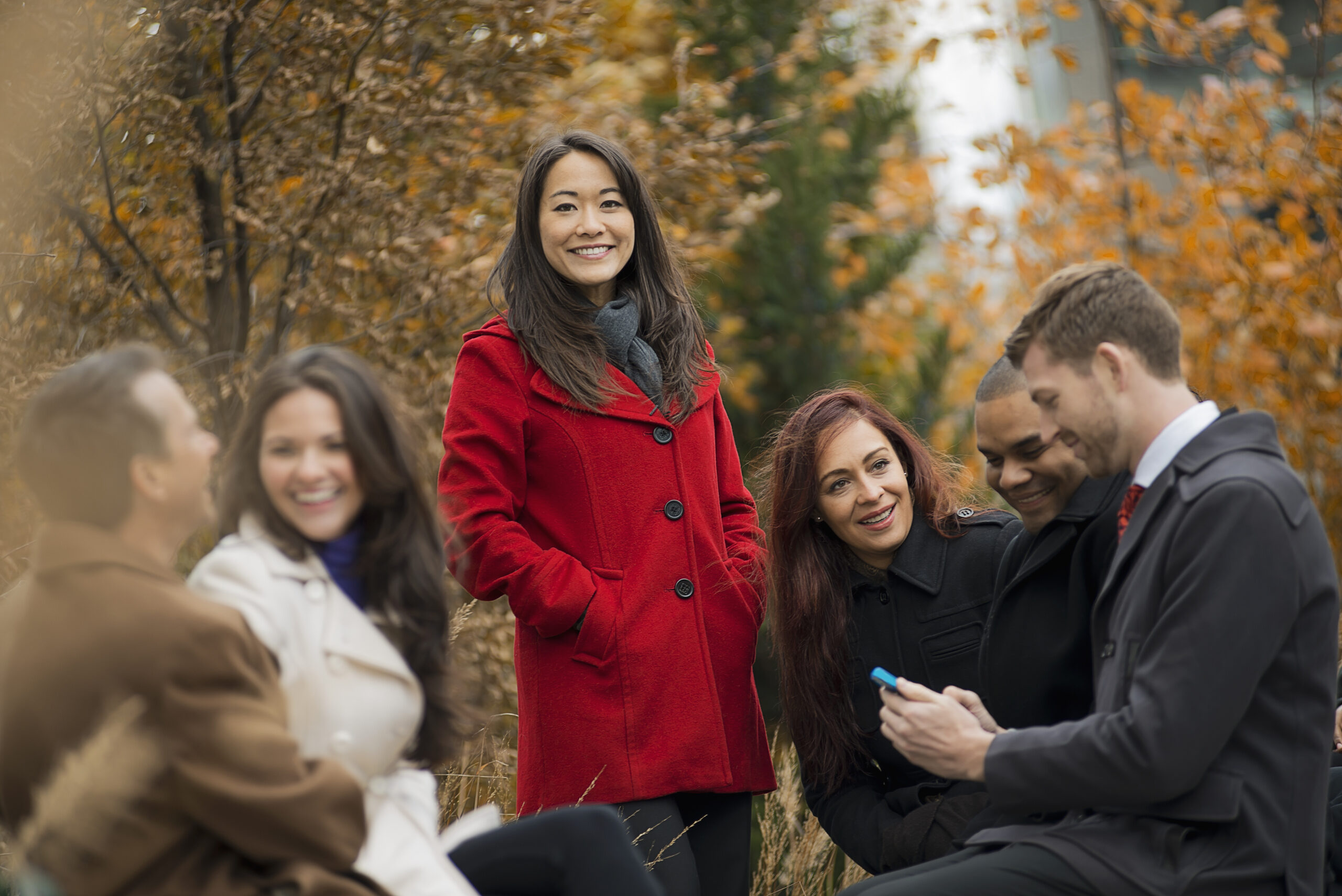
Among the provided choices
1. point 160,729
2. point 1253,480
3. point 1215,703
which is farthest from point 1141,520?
point 160,729

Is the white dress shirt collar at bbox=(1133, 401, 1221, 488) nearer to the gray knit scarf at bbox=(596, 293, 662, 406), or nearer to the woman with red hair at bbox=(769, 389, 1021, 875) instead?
the woman with red hair at bbox=(769, 389, 1021, 875)

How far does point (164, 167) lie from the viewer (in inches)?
169

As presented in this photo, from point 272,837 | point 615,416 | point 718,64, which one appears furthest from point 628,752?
point 718,64

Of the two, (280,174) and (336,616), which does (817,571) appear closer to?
(336,616)

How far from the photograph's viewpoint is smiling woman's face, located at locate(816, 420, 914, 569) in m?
3.08

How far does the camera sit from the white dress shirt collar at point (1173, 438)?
2.22 meters

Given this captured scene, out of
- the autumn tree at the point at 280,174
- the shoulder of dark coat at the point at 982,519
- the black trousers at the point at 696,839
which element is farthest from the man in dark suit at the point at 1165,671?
the autumn tree at the point at 280,174

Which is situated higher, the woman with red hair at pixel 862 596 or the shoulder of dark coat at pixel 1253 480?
the shoulder of dark coat at pixel 1253 480

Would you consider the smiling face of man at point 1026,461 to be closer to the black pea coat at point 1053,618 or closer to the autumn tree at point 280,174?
the black pea coat at point 1053,618

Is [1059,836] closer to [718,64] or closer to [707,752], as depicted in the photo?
[707,752]

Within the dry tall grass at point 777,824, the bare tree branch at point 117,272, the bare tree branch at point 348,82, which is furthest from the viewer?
the bare tree branch at point 348,82

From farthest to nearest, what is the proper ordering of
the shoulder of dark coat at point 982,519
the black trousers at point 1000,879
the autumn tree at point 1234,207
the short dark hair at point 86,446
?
1. the autumn tree at point 1234,207
2. the shoulder of dark coat at point 982,519
3. the black trousers at point 1000,879
4. the short dark hair at point 86,446

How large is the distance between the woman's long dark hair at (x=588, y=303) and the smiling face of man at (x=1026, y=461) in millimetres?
715

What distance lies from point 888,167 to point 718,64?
248 centimetres
